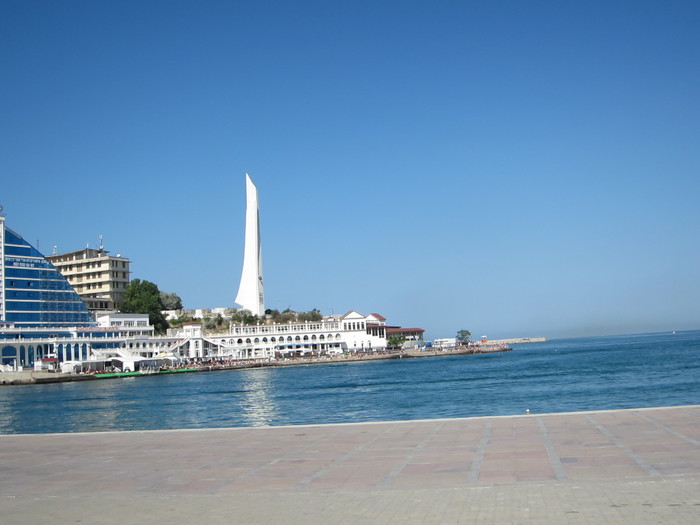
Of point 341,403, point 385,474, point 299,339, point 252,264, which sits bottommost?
point 341,403

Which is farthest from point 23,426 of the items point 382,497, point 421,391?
point 382,497

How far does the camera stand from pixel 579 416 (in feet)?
49.2

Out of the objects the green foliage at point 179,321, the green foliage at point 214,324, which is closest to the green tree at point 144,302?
the green foliage at point 179,321

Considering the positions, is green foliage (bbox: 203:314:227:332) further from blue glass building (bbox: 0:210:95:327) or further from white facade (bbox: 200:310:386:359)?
blue glass building (bbox: 0:210:95:327)

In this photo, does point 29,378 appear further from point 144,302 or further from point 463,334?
point 463,334

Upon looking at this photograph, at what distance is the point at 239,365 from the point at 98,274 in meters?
35.7

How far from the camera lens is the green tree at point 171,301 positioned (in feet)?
422

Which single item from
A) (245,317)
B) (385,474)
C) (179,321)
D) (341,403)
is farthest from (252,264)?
(385,474)

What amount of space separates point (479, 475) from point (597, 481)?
1.52 m

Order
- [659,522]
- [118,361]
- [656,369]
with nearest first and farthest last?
1. [659,522]
2. [656,369]
3. [118,361]

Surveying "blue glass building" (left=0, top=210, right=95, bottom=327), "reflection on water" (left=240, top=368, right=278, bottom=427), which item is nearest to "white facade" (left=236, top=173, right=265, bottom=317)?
"blue glass building" (left=0, top=210, right=95, bottom=327)

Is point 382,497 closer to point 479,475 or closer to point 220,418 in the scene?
point 479,475

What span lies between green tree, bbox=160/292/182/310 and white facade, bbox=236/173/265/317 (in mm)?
20460

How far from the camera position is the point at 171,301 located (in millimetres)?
130000
